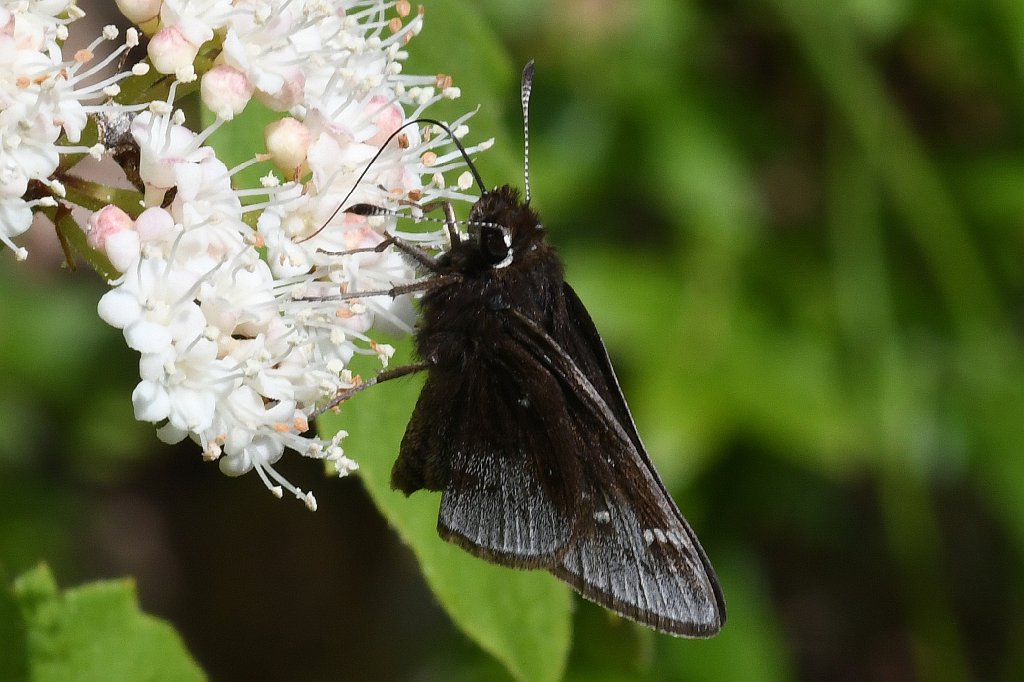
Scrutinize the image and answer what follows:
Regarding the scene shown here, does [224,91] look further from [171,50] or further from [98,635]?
[98,635]

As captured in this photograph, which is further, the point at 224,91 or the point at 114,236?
the point at 224,91

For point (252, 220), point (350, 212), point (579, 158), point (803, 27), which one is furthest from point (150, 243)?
point (803, 27)

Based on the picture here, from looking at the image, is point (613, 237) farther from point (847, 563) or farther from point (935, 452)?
point (847, 563)

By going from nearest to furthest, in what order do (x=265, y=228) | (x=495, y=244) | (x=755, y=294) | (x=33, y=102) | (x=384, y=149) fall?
1. (x=33, y=102)
2. (x=265, y=228)
3. (x=384, y=149)
4. (x=495, y=244)
5. (x=755, y=294)

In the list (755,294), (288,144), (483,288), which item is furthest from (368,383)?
(755,294)

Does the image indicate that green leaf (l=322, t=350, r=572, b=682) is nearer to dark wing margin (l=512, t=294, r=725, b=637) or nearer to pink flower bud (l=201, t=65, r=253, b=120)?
dark wing margin (l=512, t=294, r=725, b=637)

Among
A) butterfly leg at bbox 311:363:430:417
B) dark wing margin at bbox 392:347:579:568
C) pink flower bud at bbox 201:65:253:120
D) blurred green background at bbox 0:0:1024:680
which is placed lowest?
blurred green background at bbox 0:0:1024:680

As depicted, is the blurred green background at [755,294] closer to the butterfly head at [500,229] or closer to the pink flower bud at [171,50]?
the butterfly head at [500,229]

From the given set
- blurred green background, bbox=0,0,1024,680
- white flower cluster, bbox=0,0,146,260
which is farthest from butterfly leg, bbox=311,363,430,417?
blurred green background, bbox=0,0,1024,680
